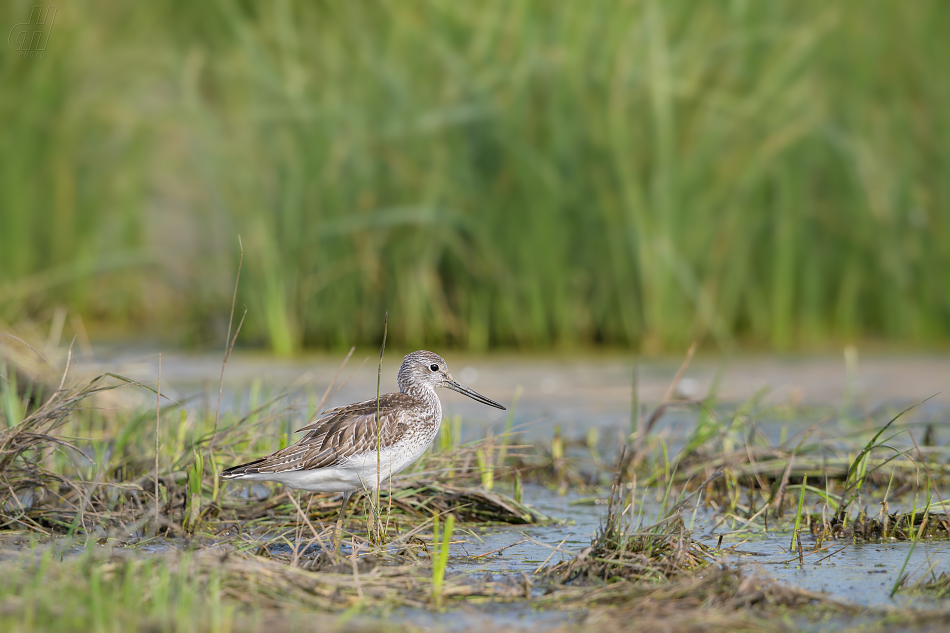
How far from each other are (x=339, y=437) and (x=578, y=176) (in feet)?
15.0

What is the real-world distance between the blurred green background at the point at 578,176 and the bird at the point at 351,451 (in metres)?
3.83

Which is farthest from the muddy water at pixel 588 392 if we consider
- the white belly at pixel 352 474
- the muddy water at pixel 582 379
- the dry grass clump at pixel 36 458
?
the dry grass clump at pixel 36 458

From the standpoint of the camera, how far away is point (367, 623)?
10.7 feet

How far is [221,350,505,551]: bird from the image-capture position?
4.54 m

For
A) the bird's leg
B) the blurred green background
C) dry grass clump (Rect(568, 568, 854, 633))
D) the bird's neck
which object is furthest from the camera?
the blurred green background

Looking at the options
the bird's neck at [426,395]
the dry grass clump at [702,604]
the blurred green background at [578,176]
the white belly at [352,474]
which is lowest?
the dry grass clump at [702,604]

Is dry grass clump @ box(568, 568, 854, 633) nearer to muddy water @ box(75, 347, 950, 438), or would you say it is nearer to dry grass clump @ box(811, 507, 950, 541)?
dry grass clump @ box(811, 507, 950, 541)

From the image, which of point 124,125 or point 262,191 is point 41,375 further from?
point 124,125

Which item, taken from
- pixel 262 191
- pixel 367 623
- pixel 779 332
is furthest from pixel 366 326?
pixel 367 623

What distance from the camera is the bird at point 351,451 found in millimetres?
4543

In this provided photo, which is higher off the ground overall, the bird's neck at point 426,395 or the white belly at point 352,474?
the bird's neck at point 426,395

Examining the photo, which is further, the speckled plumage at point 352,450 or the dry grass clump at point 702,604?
the speckled plumage at point 352,450

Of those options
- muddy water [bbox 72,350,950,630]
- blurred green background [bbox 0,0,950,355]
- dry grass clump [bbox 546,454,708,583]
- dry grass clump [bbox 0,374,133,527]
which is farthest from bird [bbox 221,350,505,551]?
blurred green background [bbox 0,0,950,355]

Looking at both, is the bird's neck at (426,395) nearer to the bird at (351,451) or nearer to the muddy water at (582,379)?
the bird at (351,451)
